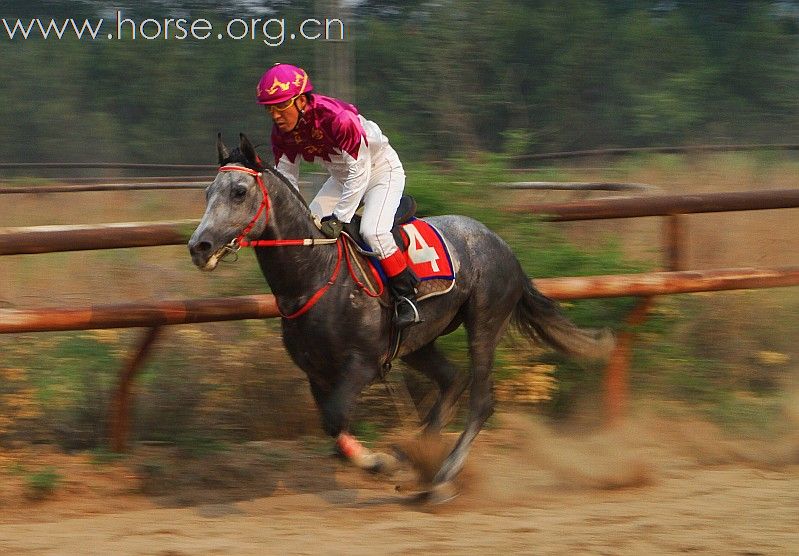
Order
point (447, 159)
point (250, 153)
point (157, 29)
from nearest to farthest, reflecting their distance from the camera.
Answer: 1. point (250, 153)
2. point (447, 159)
3. point (157, 29)

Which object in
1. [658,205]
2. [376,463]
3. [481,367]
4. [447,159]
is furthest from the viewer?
[447,159]

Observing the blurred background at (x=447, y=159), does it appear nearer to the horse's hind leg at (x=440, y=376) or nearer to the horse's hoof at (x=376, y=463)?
the horse's hind leg at (x=440, y=376)

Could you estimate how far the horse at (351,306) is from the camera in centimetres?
480

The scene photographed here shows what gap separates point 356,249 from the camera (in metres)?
5.30

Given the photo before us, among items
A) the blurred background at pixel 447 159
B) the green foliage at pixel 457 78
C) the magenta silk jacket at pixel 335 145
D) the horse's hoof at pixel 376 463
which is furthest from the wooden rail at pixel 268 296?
the green foliage at pixel 457 78

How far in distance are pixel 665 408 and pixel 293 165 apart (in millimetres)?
2966

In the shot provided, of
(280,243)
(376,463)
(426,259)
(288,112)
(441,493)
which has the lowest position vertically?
(441,493)

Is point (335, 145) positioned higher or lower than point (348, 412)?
higher

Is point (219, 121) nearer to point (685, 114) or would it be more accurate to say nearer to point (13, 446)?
point (685, 114)

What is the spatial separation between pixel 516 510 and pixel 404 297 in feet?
3.88

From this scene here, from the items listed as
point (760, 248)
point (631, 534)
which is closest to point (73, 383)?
point (631, 534)

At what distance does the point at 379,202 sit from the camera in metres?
5.38

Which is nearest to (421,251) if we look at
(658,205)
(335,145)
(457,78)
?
(335,145)

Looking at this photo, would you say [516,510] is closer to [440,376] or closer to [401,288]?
[440,376]
